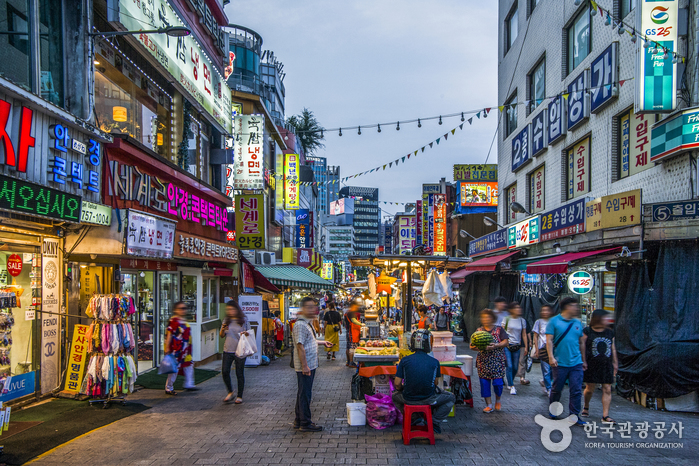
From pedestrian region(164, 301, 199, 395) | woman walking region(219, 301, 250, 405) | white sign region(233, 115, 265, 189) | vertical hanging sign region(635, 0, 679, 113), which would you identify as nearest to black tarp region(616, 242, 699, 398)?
vertical hanging sign region(635, 0, 679, 113)

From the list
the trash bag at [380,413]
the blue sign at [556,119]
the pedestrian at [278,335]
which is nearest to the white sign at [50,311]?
the trash bag at [380,413]

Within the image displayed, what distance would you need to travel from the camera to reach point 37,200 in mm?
6789

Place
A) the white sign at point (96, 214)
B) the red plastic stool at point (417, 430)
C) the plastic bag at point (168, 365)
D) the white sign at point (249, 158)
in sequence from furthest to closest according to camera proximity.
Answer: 1. the white sign at point (249, 158)
2. the plastic bag at point (168, 365)
3. the white sign at point (96, 214)
4. the red plastic stool at point (417, 430)

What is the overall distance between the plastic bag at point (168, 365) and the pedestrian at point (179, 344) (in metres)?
0.10

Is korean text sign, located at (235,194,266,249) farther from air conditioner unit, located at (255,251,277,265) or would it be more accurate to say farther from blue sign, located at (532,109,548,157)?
blue sign, located at (532,109,548,157)

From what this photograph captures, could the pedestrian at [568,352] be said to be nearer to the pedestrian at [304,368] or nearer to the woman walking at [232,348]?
the pedestrian at [304,368]

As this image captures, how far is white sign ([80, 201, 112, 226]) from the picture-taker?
8.00 metres

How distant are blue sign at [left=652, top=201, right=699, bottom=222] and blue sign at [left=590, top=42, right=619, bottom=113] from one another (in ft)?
11.2

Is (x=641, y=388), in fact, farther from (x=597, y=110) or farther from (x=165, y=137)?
(x=165, y=137)

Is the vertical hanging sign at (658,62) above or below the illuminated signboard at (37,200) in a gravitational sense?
above

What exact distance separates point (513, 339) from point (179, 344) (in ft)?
21.5

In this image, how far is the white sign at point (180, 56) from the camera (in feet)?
31.4

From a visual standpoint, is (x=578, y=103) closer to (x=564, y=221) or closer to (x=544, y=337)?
(x=564, y=221)

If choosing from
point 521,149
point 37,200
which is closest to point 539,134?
point 521,149
